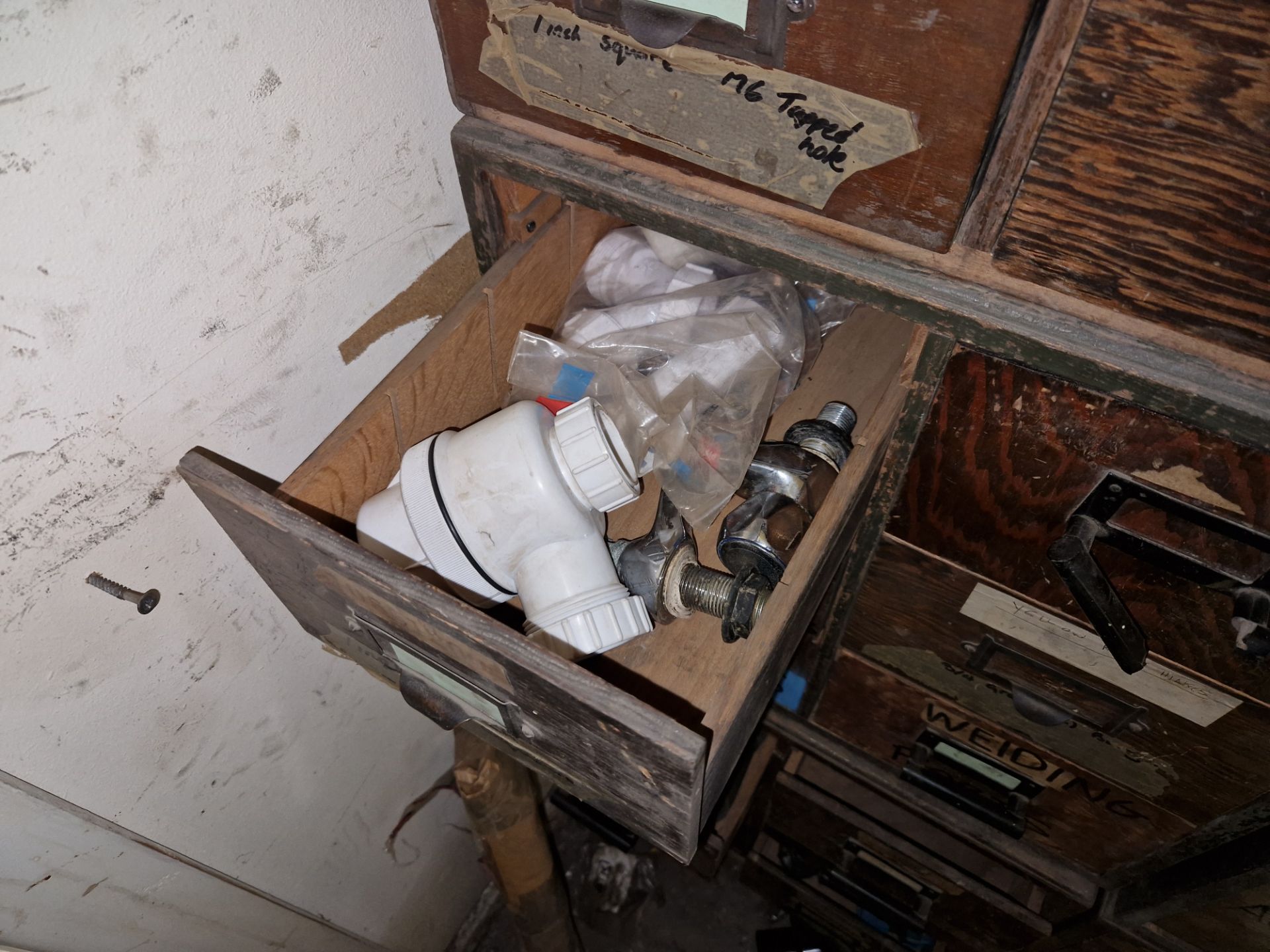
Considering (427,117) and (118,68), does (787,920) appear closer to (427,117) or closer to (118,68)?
(427,117)

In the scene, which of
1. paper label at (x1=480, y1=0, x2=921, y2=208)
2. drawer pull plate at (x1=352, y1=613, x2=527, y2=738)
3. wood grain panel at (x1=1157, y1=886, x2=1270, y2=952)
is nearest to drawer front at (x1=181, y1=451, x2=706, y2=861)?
drawer pull plate at (x1=352, y1=613, x2=527, y2=738)

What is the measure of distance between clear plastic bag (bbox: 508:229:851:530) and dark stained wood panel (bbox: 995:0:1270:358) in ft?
0.92

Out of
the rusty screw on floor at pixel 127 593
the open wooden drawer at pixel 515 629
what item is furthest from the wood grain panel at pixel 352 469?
the rusty screw on floor at pixel 127 593

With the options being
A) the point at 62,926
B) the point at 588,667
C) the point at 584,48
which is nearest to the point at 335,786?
the point at 62,926

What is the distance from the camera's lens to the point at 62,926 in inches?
26.9

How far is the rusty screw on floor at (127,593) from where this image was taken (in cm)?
56

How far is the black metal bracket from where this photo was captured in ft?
1.76

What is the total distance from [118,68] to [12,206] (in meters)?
0.10

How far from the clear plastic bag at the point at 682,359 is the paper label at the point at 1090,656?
0.90ft

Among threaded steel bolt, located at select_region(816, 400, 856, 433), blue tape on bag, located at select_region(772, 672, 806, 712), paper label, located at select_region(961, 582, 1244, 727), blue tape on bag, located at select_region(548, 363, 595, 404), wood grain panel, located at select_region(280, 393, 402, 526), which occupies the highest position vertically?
wood grain panel, located at select_region(280, 393, 402, 526)

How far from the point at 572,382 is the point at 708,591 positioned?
9.6 inches

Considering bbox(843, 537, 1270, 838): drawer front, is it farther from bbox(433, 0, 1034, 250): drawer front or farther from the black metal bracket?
bbox(433, 0, 1034, 250): drawer front

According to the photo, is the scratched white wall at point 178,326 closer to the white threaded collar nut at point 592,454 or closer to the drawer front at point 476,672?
the drawer front at point 476,672

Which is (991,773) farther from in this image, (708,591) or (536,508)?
(536,508)
